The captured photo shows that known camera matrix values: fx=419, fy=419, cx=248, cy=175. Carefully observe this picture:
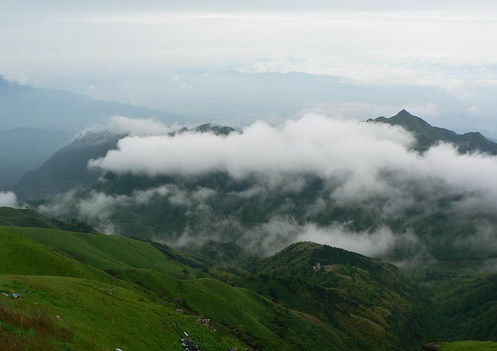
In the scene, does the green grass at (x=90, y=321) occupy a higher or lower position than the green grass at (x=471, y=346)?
higher

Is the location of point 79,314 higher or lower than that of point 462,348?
higher

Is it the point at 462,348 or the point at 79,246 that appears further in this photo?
the point at 79,246

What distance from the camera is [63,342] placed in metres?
29.5

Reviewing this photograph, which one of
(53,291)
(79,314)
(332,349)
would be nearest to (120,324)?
(79,314)

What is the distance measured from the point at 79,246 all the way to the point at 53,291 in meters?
154

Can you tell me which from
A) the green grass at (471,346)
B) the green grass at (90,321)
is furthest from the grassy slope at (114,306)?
the green grass at (471,346)

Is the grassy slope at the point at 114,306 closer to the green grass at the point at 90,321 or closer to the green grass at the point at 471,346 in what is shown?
the green grass at the point at 90,321

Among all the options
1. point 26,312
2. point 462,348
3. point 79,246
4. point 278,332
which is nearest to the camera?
point 26,312

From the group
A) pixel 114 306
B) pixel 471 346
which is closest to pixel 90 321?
pixel 114 306

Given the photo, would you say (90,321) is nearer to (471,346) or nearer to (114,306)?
(114,306)

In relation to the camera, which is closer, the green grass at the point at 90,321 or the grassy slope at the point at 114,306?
the green grass at the point at 90,321

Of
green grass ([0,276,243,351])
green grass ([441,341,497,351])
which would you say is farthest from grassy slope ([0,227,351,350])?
Answer: green grass ([441,341,497,351])

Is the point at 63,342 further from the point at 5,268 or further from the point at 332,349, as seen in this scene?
the point at 332,349

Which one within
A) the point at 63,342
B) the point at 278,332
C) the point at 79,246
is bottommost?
the point at 278,332
